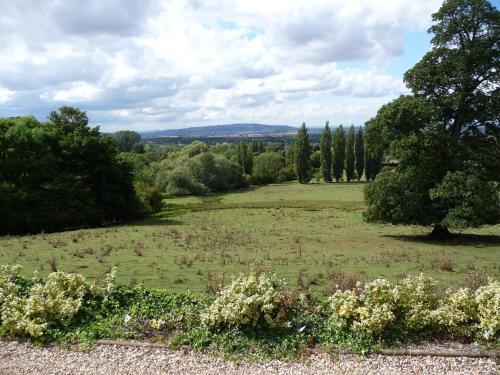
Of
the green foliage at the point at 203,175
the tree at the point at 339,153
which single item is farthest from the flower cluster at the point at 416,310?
the tree at the point at 339,153

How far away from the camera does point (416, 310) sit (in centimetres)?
1050

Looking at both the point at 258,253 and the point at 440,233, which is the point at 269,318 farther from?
the point at 440,233

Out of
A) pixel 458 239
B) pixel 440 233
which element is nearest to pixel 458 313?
pixel 458 239

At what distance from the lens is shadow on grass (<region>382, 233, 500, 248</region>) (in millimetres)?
27631

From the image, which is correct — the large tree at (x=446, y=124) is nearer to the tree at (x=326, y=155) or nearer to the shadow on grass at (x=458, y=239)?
the shadow on grass at (x=458, y=239)

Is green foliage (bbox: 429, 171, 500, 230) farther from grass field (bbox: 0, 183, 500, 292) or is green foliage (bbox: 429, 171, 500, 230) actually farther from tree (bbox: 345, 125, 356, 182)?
tree (bbox: 345, 125, 356, 182)

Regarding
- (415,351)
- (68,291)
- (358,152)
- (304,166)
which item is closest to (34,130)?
(68,291)

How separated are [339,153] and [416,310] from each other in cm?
10397

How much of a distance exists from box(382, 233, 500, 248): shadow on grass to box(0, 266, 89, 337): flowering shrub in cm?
2318

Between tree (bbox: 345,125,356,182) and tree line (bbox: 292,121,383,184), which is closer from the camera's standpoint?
tree line (bbox: 292,121,383,184)

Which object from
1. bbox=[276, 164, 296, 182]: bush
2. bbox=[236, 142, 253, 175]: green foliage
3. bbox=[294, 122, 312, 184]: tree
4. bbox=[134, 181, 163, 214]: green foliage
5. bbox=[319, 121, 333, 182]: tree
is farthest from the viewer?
bbox=[236, 142, 253, 175]: green foliage

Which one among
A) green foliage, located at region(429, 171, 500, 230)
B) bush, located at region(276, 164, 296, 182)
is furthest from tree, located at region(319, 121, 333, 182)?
green foliage, located at region(429, 171, 500, 230)

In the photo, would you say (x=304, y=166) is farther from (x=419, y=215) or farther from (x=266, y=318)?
(x=266, y=318)

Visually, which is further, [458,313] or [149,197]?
[149,197]
